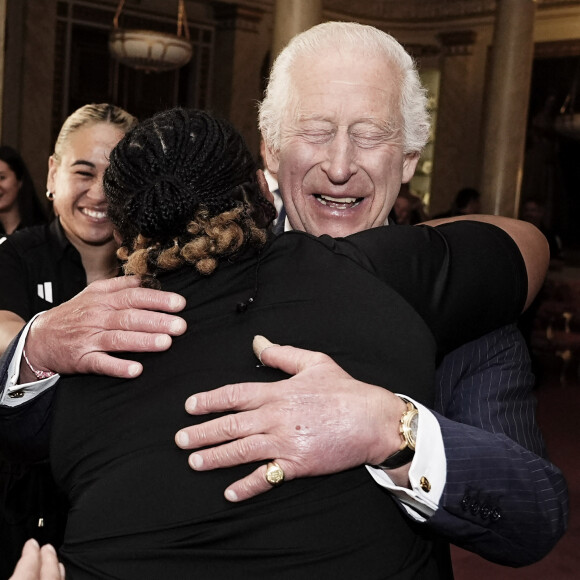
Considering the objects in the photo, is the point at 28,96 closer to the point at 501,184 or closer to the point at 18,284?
the point at 501,184

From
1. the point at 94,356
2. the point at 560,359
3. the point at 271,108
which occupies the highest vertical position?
the point at 271,108

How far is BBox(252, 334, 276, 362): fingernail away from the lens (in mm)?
1212

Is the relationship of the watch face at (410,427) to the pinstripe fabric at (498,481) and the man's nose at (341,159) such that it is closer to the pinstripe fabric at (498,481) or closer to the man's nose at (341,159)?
the pinstripe fabric at (498,481)

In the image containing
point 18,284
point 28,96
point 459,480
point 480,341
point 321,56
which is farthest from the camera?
point 28,96

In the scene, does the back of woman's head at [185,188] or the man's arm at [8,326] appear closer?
the back of woman's head at [185,188]

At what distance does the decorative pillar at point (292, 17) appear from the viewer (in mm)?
8156

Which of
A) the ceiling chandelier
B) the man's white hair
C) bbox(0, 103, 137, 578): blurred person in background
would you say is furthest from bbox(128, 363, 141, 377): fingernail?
the ceiling chandelier

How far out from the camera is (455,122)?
13.8 m

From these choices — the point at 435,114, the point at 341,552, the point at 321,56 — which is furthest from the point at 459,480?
the point at 435,114

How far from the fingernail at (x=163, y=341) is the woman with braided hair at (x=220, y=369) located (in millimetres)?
22

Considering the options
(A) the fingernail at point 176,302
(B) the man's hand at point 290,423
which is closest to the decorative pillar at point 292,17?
(A) the fingernail at point 176,302

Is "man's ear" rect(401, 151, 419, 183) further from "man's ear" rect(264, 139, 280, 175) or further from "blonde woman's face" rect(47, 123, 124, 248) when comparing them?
"blonde woman's face" rect(47, 123, 124, 248)

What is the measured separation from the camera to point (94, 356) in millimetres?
1316

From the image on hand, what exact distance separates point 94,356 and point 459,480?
0.56 meters
